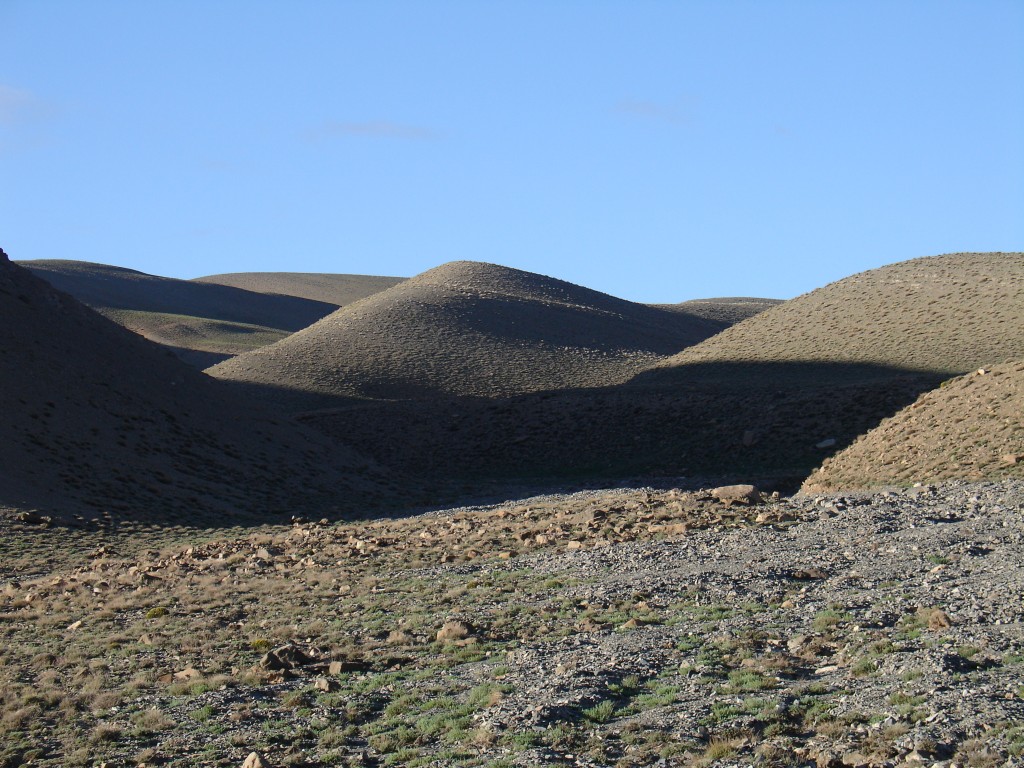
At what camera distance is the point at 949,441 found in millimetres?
25266

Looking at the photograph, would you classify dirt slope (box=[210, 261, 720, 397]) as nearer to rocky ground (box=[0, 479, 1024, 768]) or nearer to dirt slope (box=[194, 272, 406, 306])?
rocky ground (box=[0, 479, 1024, 768])

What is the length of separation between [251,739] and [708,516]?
42.6ft

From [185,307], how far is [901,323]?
113 m

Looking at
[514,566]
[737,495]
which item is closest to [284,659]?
[514,566]

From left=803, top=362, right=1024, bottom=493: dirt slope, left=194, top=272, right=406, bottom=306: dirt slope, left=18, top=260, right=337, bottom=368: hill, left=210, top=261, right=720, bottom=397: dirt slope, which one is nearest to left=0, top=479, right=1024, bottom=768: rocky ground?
left=803, top=362, right=1024, bottom=493: dirt slope

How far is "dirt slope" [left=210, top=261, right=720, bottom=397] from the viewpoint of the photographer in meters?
67.1

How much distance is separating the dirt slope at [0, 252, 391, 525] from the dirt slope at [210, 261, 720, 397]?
24.6 m

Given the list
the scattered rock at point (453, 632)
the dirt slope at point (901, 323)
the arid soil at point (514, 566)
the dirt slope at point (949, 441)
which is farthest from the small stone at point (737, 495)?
the dirt slope at point (901, 323)

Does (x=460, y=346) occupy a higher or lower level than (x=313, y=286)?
lower

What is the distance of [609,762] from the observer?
8.72m

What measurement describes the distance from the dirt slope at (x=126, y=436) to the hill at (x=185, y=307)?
6431cm

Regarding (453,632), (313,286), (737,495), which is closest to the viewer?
(453,632)

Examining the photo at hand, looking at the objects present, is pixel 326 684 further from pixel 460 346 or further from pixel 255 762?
pixel 460 346

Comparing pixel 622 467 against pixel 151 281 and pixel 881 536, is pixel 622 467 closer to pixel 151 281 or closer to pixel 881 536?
pixel 881 536
